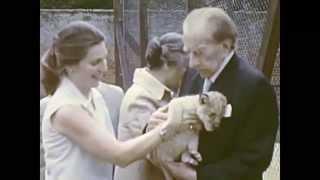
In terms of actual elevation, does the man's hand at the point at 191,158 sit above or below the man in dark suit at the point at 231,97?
below

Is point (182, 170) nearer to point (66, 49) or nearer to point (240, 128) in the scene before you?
point (240, 128)

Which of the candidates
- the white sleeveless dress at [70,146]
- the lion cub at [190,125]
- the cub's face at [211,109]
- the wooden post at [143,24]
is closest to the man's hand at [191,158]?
the lion cub at [190,125]

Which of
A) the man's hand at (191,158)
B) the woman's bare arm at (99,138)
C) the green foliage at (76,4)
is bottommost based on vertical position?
the man's hand at (191,158)

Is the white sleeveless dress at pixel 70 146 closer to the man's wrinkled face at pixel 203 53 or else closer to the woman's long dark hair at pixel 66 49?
the woman's long dark hair at pixel 66 49

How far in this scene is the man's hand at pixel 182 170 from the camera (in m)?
2.25

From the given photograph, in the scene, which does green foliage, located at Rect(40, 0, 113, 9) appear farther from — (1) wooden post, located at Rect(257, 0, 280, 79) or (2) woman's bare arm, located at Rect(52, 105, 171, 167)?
(1) wooden post, located at Rect(257, 0, 280, 79)

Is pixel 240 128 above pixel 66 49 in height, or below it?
below

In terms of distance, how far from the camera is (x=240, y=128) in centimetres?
223

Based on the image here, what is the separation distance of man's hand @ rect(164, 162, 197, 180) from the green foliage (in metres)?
0.70

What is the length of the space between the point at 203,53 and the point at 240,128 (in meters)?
0.33

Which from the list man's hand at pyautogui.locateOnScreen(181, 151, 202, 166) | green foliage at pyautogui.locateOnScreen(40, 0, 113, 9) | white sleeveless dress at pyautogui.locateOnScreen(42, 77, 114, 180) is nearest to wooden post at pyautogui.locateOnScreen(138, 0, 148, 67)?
green foliage at pyautogui.locateOnScreen(40, 0, 113, 9)

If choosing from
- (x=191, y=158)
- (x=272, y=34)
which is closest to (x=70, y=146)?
(x=191, y=158)
